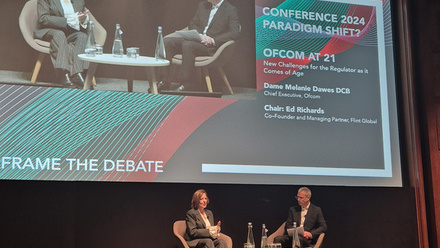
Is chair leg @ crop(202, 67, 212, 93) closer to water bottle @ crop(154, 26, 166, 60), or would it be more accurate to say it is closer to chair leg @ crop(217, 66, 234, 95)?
chair leg @ crop(217, 66, 234, 95)

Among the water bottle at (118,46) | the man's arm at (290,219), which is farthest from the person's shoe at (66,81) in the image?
the man's arm at (290,219)

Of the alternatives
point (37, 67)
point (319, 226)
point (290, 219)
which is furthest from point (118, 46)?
point (319, 226)

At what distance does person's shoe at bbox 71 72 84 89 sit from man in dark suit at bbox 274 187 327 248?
2.13 m

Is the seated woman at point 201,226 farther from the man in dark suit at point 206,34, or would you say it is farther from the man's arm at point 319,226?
the man in dark suit at point 206,34

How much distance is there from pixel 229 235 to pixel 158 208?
0.71 m

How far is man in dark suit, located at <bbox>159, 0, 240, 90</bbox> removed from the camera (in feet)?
17.3

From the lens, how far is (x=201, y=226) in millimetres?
4832

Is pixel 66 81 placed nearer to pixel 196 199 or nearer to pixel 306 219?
pixel 196 199

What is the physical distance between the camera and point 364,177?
5.59 meters

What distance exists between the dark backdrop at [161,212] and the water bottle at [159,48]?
3.77ft

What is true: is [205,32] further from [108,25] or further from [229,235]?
[229,235]

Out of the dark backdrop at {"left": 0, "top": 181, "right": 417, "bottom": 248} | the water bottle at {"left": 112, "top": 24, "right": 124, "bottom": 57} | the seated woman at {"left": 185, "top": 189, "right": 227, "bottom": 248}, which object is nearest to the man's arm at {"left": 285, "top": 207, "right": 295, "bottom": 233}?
the dark backdrop at {"left": 0, "top": 181, "right": 417, "bottom": 248}

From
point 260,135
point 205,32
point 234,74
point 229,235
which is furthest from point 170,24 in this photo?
point 229,235

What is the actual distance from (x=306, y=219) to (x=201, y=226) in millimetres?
953
